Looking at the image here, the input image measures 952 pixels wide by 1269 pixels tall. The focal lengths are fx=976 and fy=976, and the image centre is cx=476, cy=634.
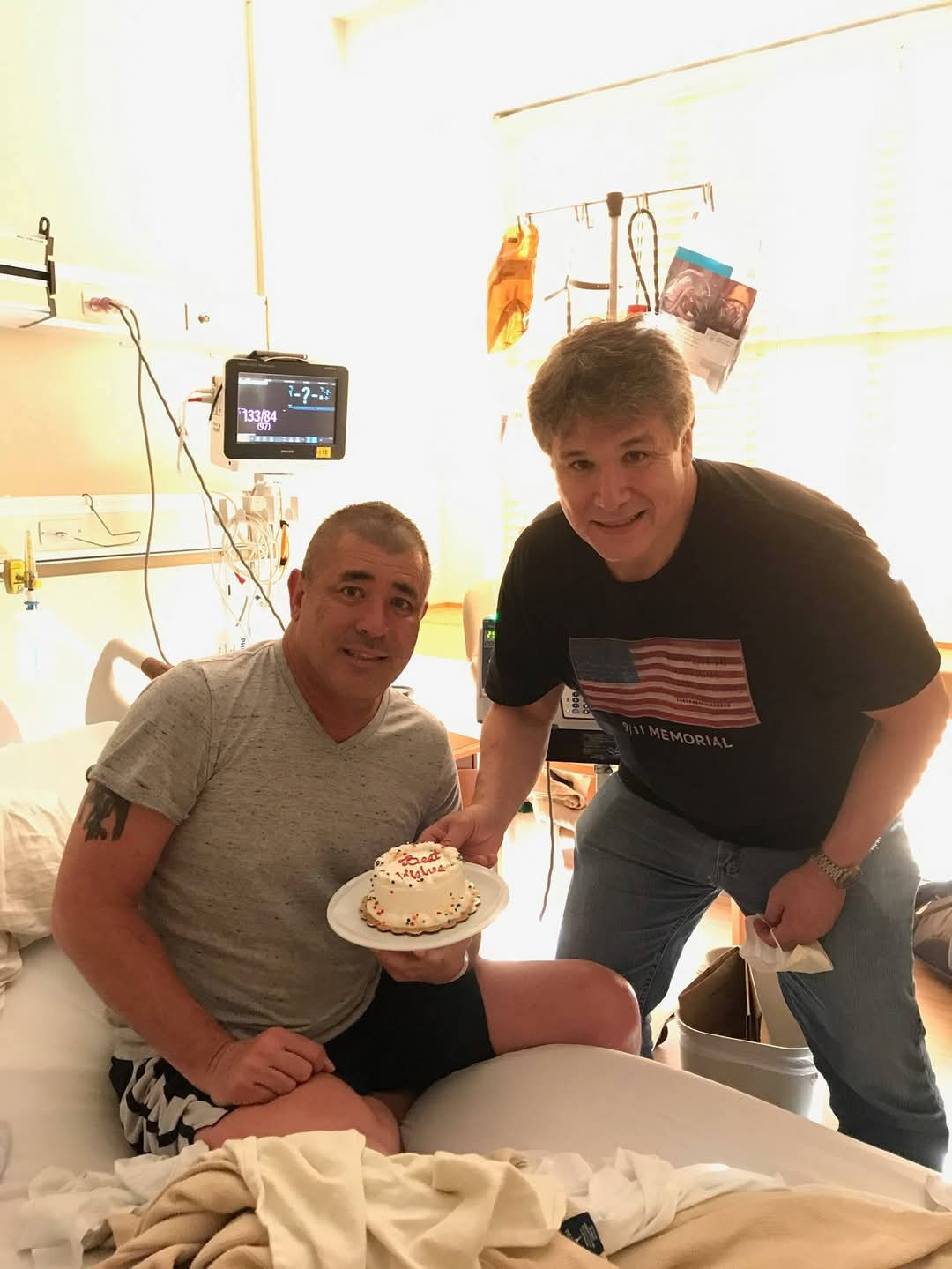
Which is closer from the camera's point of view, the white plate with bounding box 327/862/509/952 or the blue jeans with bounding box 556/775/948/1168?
the white plate with bounding box 327/862/509/952

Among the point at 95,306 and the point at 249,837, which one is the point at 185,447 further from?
the point at 249,837

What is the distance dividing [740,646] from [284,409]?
163 centimetres

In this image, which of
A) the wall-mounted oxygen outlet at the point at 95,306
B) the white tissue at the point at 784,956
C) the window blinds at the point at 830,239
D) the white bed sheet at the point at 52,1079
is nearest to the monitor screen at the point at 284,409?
the wall-mounted oxygen outlet at the point at 95,306

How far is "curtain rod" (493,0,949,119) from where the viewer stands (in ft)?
9.29

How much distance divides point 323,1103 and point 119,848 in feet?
1.38

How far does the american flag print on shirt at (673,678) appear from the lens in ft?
4.82

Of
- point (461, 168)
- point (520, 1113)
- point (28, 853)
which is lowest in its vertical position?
point (520, 1113)

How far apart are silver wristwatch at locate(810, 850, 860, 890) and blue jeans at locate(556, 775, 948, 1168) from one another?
5 centimetres

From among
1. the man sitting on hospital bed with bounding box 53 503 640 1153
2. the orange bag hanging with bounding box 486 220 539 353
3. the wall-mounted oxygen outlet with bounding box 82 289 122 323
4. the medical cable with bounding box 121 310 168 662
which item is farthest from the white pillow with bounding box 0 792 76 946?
the orange bag hanging with bounding box 486 220 539 353

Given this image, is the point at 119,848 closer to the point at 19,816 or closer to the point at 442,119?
the point at 19,816

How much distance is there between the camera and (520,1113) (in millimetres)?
1359

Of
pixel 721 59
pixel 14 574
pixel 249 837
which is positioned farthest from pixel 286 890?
pixel 721 59

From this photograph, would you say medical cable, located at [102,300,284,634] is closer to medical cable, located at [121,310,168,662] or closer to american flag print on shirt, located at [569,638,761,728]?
medical cable, located at [121,310,168,662]

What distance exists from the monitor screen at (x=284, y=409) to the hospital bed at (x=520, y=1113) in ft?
4.50
